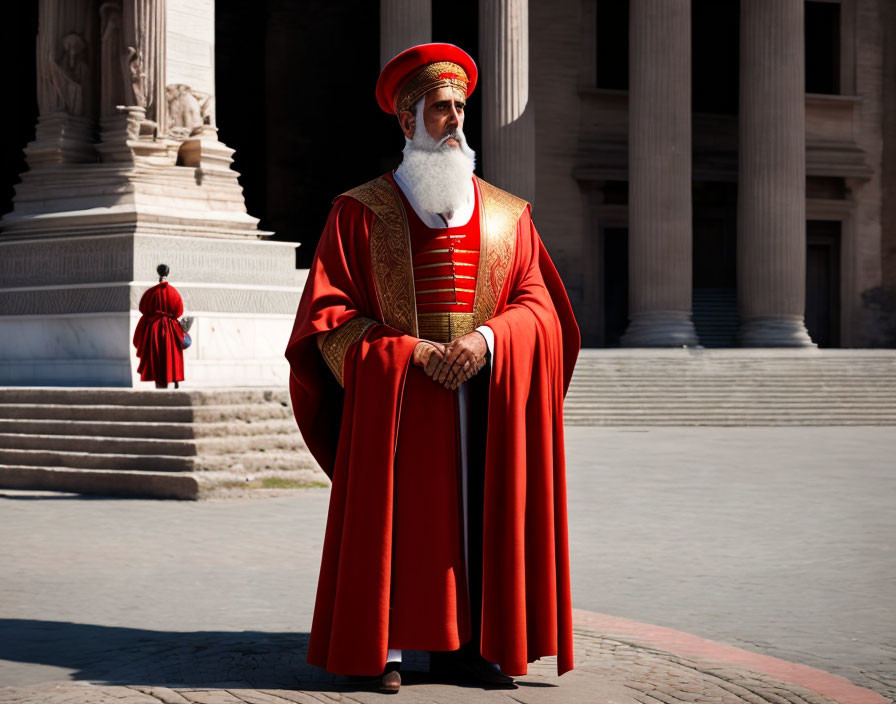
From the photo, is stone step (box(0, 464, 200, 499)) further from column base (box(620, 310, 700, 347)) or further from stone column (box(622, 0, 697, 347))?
stone column (box(622, 0, 697, 347))

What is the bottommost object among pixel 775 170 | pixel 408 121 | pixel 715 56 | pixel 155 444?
pixel 155 444

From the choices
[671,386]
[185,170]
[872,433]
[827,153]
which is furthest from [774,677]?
[827,153]

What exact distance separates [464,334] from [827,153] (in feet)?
111

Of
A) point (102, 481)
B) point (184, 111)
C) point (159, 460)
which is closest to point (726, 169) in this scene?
point (184, 111)

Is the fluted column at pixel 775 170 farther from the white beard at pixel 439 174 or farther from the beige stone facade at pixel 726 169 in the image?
the white beard at pixel 439 174

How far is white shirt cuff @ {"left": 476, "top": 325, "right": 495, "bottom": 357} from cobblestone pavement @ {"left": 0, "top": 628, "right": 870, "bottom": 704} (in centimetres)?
117

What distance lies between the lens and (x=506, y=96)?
93.1ft

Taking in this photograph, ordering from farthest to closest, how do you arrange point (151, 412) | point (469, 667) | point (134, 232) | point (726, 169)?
1. point (726, 169)
2. point (134, 232)
3. point (151, 412)
4. point (469, 667)

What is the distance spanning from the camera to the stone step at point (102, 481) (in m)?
10.9

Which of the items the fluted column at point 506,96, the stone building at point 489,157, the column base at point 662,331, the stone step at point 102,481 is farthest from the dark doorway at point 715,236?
the stone step at point 102,481

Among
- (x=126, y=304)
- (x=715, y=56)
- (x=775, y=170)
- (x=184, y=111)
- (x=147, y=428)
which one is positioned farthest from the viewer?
(x=715, y=56)

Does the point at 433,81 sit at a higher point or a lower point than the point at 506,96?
lower

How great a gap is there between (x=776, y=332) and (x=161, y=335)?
19.7 meters

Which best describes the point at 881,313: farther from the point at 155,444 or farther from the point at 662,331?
the point at 155,444
